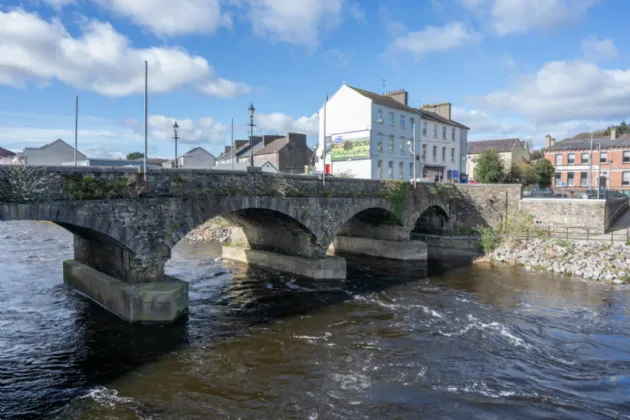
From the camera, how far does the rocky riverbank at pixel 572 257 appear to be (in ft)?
81.9

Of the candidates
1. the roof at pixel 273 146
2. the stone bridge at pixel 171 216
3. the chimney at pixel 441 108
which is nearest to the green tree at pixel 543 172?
the chimney at pixel 441 108

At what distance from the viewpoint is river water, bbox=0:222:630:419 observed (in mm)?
10734

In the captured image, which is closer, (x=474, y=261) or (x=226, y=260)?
(x=226, y=260)

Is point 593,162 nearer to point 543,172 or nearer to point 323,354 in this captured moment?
point 543,172

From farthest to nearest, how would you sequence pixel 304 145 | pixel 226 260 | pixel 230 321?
pixel 304 145, pixel 226 260, pixel 230 321

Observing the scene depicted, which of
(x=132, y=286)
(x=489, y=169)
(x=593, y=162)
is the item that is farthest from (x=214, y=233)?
(x=593, y=162)

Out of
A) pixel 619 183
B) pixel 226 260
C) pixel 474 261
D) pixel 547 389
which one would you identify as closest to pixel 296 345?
pixel 547 389

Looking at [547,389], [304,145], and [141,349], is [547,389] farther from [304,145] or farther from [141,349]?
[304,145]

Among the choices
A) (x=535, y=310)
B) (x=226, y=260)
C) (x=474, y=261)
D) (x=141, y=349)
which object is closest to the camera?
(x=141, y=349)

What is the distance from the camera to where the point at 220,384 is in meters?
11.7

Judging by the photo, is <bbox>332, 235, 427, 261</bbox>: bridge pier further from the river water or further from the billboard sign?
the billboard sign

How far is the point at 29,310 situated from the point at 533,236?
108 feet

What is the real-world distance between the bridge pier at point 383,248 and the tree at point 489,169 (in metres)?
23.8

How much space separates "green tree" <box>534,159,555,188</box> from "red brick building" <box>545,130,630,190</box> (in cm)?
336
